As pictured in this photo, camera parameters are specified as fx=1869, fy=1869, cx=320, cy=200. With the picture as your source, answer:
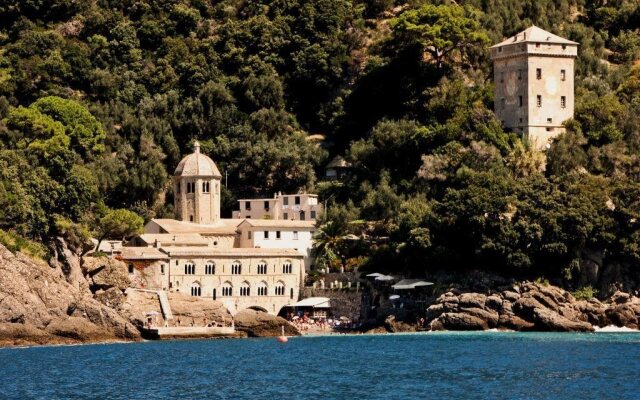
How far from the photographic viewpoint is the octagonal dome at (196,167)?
126 meters

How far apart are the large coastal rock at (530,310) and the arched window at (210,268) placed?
15.3 meters

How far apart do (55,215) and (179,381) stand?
102 ft

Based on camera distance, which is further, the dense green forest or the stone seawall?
the stone seawall

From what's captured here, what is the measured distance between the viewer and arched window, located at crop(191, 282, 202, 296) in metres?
117

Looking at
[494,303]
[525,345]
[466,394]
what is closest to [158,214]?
[494,303]

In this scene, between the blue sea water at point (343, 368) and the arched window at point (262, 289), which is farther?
the arched window at point (262, 289)

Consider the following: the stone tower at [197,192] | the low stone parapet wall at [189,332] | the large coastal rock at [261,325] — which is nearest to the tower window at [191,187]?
the stone tower at [197,192]

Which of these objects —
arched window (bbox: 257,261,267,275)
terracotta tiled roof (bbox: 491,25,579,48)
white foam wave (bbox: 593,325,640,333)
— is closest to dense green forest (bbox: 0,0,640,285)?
arched window (bbox: 257,261,267,275)

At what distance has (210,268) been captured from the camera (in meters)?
118

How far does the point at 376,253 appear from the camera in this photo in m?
119

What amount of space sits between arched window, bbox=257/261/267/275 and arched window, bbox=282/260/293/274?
128cm

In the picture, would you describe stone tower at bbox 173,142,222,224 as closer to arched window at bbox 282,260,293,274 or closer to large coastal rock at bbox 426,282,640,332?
arched window at bbox 282,260,293,274

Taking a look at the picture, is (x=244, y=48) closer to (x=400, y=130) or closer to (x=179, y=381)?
(x=400, y=130)

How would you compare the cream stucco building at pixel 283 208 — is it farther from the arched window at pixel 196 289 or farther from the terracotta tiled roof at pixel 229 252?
the arched window at pixel 196 289
